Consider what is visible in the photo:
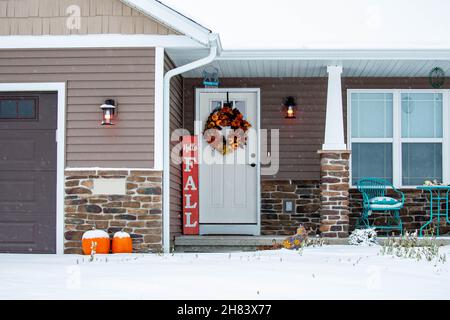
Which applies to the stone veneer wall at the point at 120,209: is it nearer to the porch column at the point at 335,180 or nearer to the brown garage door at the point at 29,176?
the brown garage door at the point at 29,176

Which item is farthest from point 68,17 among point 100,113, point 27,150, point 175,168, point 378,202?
point 378,202

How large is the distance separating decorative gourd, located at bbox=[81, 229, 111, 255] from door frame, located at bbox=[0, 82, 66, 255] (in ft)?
1.68

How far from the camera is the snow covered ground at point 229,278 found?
5.36 metres

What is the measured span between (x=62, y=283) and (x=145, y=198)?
3.40 metres

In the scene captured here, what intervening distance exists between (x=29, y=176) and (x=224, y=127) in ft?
10.6

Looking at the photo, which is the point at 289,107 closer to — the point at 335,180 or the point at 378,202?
the point at 335,180

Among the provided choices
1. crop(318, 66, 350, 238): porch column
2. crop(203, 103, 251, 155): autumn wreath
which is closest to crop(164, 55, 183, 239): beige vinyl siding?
crop(203, 103, 251, 155): autumn wreath

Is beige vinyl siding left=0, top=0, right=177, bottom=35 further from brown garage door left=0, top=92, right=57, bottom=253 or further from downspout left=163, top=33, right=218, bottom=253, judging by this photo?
brown garage door left=0, top=92, right=57, bottom=253

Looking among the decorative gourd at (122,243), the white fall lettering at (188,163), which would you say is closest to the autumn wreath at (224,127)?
the white fall lettering at (188,163)

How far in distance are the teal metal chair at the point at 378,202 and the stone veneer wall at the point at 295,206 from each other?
2.33 feet

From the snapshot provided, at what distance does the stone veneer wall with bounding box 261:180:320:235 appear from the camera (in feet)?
36.3

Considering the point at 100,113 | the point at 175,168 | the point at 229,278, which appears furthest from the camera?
the point at 175,168

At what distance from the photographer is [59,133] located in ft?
30.8
